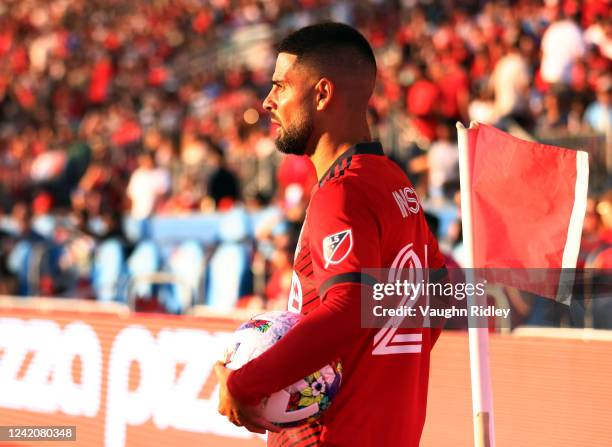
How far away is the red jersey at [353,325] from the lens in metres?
2.80

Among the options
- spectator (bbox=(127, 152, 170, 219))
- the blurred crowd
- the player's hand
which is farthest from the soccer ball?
spectator (bbox=(127, 152, 170, 219))

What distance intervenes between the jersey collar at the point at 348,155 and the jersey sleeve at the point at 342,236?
146mm

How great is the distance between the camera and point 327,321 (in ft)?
9.13

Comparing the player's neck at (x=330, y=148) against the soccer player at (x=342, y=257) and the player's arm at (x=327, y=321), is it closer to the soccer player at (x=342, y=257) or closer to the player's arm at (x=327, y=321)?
the soccer player at (x=342, y=257)

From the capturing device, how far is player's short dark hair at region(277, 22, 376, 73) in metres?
3.21

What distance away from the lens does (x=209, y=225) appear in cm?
1195

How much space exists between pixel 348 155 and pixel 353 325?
61 centimetres

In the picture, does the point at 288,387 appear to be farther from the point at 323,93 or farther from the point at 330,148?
the point at 323,93

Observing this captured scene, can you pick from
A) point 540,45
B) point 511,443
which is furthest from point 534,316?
point 540,45

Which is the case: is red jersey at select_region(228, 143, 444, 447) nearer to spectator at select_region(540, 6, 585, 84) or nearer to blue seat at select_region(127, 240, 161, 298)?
blue seat at select_region(127, 240, 161, 298)

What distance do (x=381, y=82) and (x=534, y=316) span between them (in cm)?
885

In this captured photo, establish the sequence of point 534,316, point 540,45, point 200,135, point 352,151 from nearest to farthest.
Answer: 1. point 352,151
2. point 534,316
3. point 540,45
4. point 200,135

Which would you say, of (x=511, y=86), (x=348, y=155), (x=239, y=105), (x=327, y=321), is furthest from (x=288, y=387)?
(x=239, y=105)

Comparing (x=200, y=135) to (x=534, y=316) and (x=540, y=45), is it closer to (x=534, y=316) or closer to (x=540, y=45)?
(x=540, y=45)
